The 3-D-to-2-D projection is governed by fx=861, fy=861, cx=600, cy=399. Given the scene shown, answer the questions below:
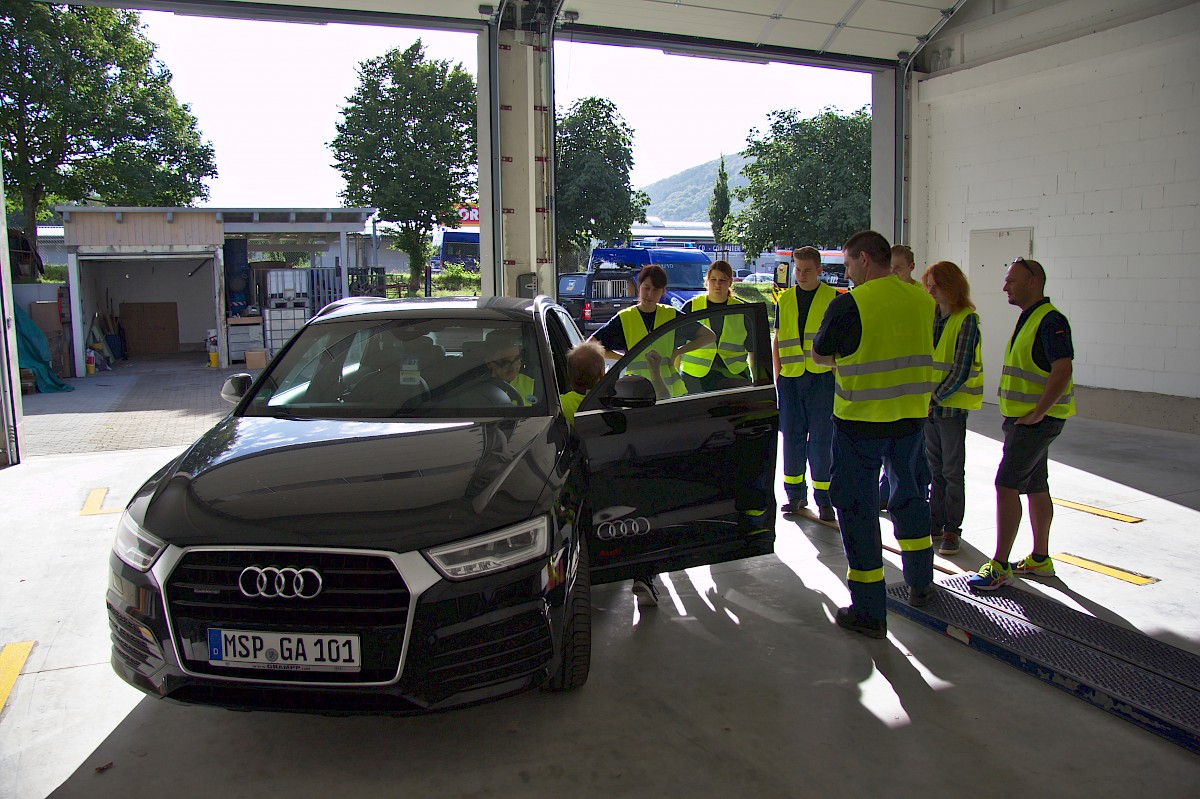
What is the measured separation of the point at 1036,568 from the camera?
183 inches

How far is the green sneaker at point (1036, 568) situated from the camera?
15.2ft

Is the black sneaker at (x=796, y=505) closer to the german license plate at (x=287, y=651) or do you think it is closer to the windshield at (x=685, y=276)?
the german license plate at (x=287, y=651)

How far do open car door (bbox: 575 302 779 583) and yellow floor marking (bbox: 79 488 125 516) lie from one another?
14.2 ft

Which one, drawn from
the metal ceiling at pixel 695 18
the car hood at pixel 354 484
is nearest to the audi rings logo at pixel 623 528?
the car hood at pixel 354 484

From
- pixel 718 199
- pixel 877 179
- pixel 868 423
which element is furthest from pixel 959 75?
pixel 718 199

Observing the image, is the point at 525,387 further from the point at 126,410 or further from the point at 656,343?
the point at 126,410

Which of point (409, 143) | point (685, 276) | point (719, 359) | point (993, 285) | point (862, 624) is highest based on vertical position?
point (409, 143)

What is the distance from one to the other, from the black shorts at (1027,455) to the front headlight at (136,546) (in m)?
3.89

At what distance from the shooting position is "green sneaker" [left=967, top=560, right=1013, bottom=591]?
441 centimetres

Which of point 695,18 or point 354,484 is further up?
point 695,18

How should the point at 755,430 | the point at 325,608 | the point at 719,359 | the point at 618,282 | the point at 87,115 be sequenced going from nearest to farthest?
the point at 325,608 → the point at 755,430 → the point at 719,359 → the point at 618,282 → the point at 87,115

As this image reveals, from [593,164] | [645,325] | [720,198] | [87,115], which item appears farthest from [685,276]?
[720,198]

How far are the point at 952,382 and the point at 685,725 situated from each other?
2769 mm

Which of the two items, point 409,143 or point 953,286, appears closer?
point 953,286
